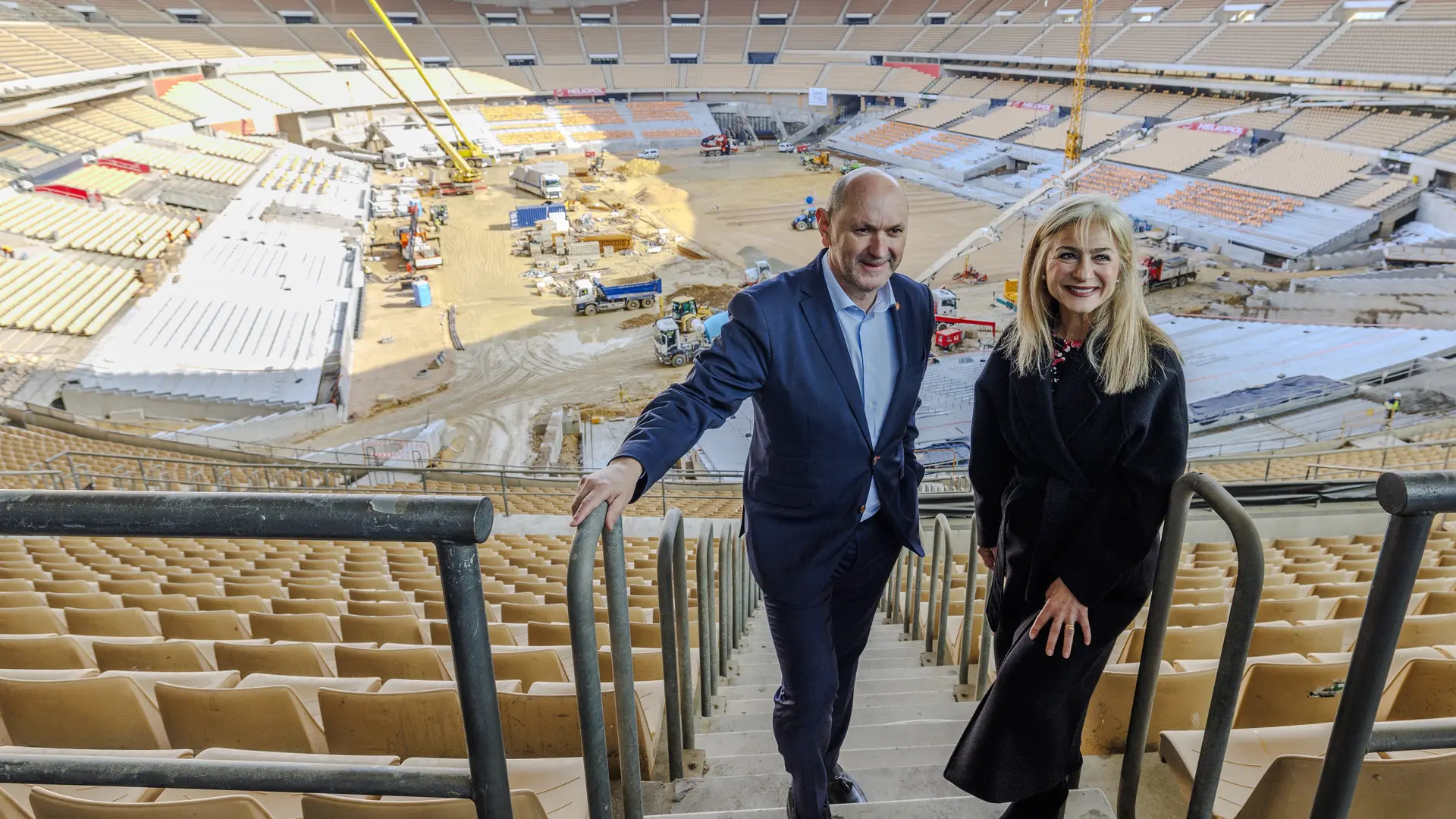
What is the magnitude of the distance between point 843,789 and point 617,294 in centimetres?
2322

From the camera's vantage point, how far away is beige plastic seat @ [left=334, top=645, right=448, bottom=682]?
3.05 meters

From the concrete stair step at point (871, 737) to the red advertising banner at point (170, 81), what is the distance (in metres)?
51.1

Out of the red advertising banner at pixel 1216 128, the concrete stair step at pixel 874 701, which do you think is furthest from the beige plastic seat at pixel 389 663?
the red advertising banner at pixel 1216 128

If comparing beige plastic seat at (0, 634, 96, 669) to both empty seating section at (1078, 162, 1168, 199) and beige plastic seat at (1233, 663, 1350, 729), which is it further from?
empty seating section at (1078, 162, 1168, 199)

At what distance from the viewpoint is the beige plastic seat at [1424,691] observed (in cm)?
226

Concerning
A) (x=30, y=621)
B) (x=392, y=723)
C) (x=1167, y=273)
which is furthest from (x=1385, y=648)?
(x=1167, y=273)

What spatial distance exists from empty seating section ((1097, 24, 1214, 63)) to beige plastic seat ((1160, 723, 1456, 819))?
50065 mm

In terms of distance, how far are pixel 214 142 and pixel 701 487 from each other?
120 ft

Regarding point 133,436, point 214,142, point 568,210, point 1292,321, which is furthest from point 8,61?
point 1292,321

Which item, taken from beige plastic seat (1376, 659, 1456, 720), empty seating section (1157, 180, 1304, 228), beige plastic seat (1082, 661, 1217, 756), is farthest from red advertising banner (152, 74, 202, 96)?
beige plastic seat (1376, 659, 1456, 720)

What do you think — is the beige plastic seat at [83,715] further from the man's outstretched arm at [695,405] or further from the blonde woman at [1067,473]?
the blonde woman at [1067,473]

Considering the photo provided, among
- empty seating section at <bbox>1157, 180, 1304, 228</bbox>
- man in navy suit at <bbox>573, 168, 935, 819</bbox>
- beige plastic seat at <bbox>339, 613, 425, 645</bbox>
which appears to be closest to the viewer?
man in navy suit at <bbox>573, 168, 935, 819</bbox>

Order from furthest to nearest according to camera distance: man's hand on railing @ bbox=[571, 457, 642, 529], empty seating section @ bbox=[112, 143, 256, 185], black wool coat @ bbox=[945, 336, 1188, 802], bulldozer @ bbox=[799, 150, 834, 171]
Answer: bulldozer @ bbox=[799, 150, 834, 171] → empty seating section @ bbox=[112, 143, 256, 185] → black wool coat @ bbox=[945, 336, 1188, 802] → man's hand on railing @ bbox=[571, 457, 642, 529]

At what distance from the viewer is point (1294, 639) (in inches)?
129
